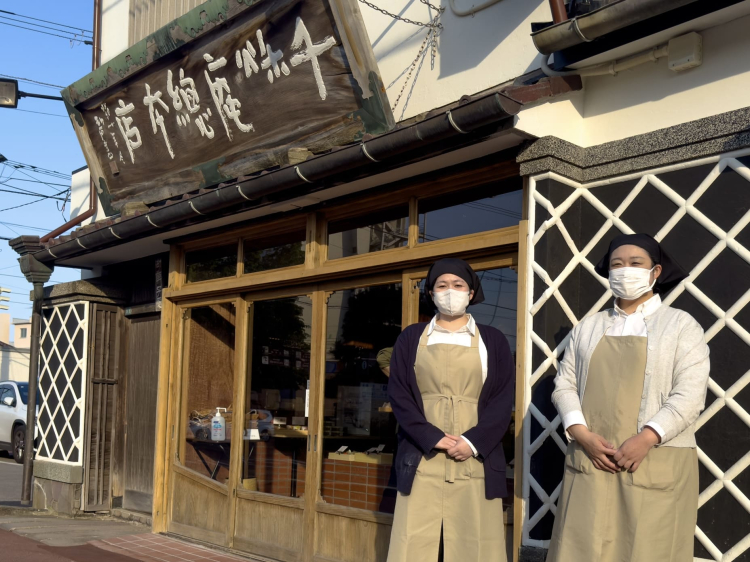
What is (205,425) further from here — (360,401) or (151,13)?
(151,13)

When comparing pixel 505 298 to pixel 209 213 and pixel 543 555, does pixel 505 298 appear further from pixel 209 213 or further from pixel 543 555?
pixel 209 213

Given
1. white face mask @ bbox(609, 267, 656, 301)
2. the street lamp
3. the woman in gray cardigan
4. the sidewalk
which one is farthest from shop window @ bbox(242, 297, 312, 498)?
the street lamp

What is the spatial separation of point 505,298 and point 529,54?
5.13 feet

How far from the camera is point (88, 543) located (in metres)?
7.75

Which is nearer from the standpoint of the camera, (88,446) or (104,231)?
(104,231)

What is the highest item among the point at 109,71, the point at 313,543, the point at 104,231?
the point at 109,71

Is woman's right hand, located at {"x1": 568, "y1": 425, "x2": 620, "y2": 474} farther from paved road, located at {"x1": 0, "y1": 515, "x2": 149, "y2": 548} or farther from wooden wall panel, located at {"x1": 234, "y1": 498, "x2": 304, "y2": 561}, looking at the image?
paved road, located at {"x1": 0, "y1": 515, "x2": 149, "y2": 548}

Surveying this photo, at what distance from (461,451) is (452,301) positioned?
75 cm

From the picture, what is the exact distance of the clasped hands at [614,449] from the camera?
3.48 meters

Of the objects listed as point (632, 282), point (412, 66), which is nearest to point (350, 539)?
point (632, 282)

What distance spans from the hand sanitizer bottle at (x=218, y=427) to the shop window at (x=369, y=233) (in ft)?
6.90

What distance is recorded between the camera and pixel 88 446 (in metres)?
9.29

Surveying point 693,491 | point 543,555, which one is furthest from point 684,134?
point 543,555

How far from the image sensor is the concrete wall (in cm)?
4757
